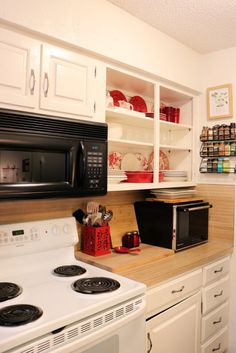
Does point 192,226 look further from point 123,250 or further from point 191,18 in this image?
point 191,18

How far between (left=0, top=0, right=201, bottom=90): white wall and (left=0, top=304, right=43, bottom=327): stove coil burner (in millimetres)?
1218

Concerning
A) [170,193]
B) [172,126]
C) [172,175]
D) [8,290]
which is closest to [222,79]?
[172,126]

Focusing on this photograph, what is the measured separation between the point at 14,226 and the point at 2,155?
1.51 ft

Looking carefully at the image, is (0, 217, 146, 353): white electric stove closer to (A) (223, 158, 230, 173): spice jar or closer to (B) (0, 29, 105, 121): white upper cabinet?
(B) (0, 29, 105, 121): white upper cabinet

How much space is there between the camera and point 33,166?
1372 millimetres

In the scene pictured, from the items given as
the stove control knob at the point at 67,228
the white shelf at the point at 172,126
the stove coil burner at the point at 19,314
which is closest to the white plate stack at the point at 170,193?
the white shelf at the point at 172,126

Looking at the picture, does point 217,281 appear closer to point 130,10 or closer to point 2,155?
point 2,155

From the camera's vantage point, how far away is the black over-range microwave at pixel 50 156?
1.29 m

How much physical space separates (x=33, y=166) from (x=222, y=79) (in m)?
1.79

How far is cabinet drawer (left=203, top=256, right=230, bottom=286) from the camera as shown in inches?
79.3

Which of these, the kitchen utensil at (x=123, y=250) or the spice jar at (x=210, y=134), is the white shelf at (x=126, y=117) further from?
the kitchen utensil at (x=123, y=250)

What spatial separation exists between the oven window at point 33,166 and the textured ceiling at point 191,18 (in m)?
1.05

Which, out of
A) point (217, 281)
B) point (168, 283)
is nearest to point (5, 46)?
point (168, 283)

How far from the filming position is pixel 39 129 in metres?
1.38
